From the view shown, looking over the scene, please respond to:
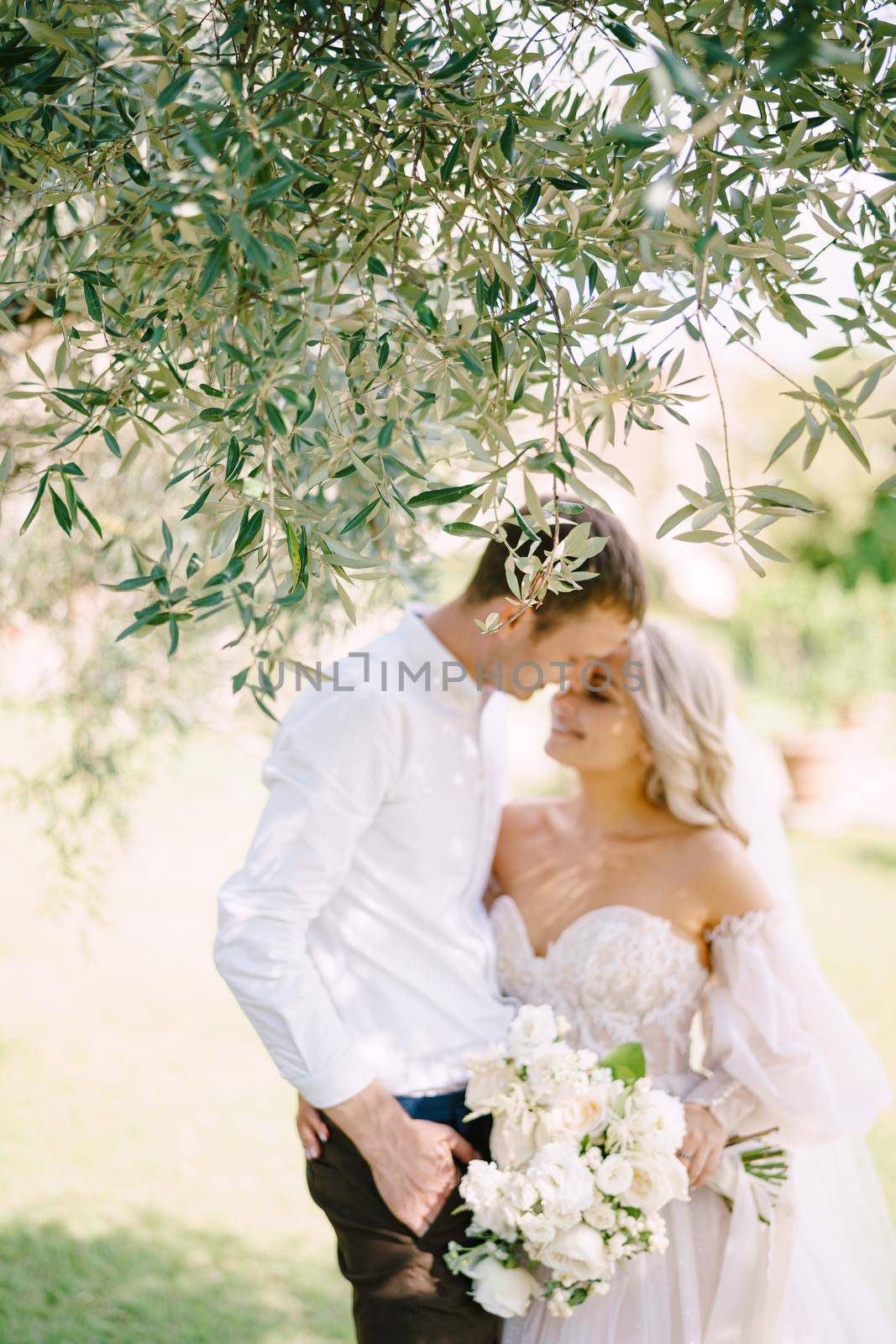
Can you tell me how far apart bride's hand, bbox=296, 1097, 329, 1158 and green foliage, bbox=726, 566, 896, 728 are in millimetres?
11629

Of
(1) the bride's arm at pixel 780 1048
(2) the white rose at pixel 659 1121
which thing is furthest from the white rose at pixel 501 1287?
(1) the bride's arm at pixel 780 1048

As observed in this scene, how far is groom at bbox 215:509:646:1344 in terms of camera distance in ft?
8.21

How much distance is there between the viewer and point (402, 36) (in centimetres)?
175

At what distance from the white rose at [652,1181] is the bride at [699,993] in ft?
0.88

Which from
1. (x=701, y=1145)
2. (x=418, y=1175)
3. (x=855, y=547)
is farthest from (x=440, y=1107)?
(x=855, y=547)

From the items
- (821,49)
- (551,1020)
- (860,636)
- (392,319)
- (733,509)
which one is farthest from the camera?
(860,636)

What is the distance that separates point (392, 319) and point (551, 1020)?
1605mm

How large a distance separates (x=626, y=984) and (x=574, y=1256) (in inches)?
28.9

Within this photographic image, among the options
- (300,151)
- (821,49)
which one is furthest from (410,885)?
(821,49)

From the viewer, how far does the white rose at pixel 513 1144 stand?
2520mm

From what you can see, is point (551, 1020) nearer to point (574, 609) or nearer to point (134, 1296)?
point (574, 609)

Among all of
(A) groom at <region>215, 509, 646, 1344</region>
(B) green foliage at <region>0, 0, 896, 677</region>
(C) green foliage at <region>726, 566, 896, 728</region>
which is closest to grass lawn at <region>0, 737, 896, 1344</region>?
(A) groom at <region>215, 509, 646, 1344</region>

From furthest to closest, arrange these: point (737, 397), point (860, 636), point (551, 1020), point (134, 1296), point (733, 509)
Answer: point (737, 397) < point (860, 636) < point (134, 1296) < point (551, 1020) < point (733, 509)

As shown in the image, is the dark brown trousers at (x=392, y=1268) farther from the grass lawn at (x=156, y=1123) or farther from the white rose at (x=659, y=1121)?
the grass lawn at (x=156, y=1123)
